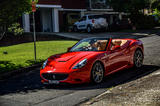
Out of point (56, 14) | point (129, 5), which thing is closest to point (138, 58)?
Answer: point (56, 14)

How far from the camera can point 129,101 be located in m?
5.59

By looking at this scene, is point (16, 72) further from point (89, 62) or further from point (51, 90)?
point (89, 62)

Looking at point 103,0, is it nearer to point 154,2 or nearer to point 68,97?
point 154,2

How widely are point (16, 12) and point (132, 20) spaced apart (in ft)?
82.2

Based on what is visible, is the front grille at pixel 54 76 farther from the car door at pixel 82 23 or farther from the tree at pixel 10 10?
the car door at pixel 82 23

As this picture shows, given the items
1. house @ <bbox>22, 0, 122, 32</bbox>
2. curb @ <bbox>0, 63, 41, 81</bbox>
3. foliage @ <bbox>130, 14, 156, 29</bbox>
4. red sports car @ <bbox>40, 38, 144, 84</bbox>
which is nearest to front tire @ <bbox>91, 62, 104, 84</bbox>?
red sports car @ <bbox>40, 38, 144, 84</bbox>

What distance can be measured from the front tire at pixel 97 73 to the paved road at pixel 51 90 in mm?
176

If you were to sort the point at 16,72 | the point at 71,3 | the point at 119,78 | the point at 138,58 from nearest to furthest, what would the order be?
1. the point at 119,78
2. the point at 138,58
3. the point at 16,72
4. the point at 71,3

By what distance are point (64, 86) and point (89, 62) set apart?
3.47ft

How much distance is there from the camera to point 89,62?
7590 millimetres

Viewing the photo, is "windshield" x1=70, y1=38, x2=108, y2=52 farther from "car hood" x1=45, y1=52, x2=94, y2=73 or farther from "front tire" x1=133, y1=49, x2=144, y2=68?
"front tire" x1=133, y1=49, x2=144, y2=68

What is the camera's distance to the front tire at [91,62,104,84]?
7.69 meters

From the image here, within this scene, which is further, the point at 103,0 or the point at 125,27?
the point at 103,0

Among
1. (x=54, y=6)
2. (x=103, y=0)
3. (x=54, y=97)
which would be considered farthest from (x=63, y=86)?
(x=103, y=0)
